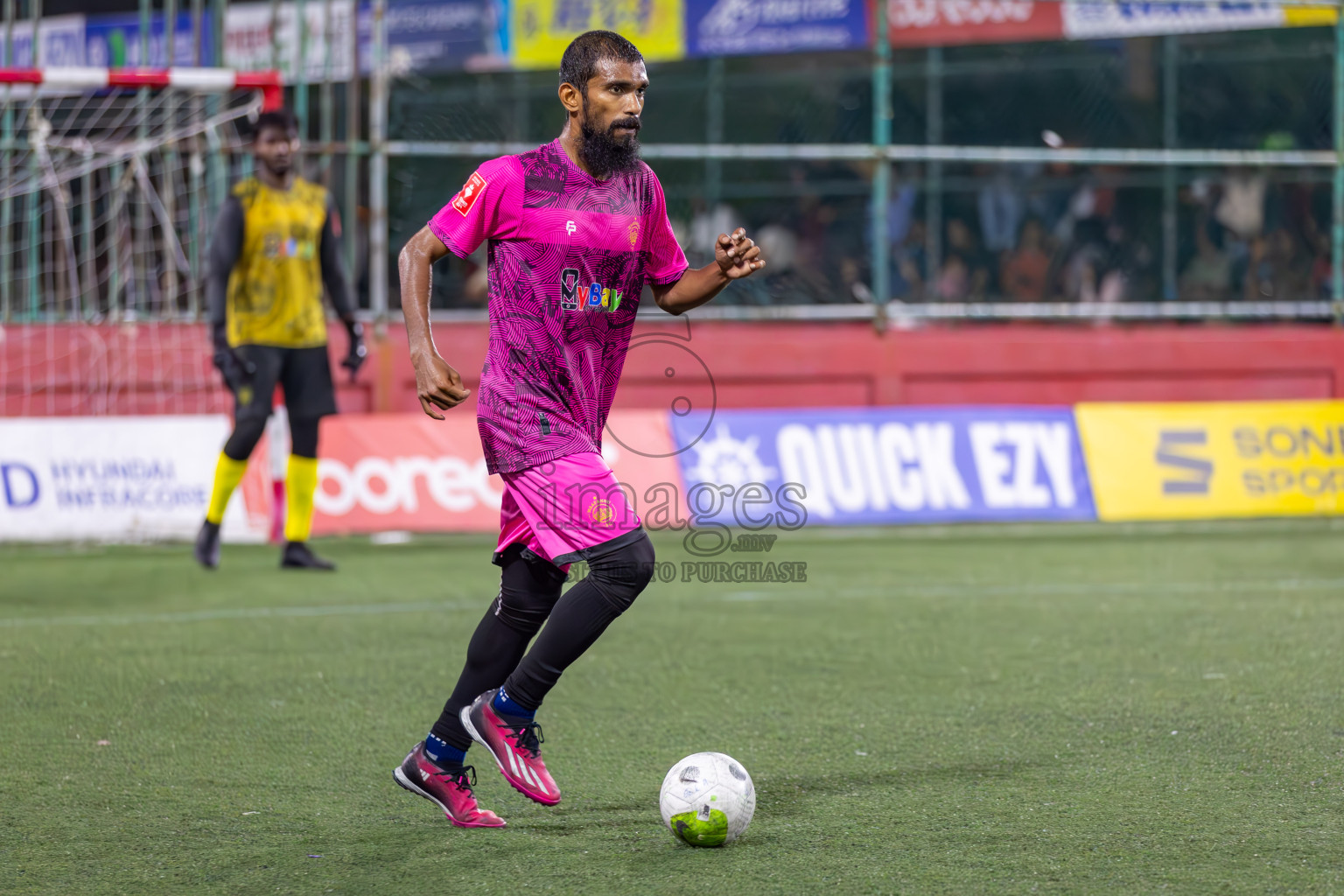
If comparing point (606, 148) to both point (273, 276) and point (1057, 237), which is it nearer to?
point (273, 276)

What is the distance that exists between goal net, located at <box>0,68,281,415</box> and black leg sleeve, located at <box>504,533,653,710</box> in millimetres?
7198

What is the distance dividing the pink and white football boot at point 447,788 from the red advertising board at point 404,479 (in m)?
6.46

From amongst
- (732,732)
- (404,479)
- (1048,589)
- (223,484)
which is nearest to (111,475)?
(404,479)

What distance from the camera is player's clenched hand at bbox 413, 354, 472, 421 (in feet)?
12.1

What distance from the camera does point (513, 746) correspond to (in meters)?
3.94

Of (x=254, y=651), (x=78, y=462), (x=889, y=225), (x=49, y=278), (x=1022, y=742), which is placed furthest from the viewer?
(x=889, y=225)

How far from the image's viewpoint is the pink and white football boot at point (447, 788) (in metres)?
→ 3.91

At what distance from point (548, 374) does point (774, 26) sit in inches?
364

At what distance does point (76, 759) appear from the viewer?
4598 millimetres

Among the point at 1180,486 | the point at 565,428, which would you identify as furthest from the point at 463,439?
the point at 565,428

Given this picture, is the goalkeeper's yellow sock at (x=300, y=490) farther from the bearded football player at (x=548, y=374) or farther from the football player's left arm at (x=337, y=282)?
the bearded football player at (x=548, y=374)

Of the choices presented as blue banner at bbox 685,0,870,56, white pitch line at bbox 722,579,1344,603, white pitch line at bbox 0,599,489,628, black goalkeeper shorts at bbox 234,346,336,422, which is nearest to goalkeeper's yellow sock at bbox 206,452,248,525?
black goalkeeper shorts at bbox 234,346,336,422

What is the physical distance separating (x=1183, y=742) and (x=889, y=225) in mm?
10215

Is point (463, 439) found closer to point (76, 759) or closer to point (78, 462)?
point (78, 462)
